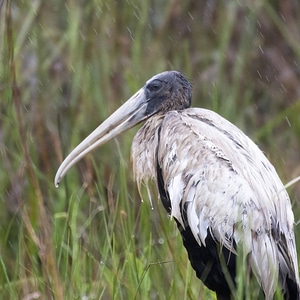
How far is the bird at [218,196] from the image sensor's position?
127 inches

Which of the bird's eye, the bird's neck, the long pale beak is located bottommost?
the bird's neck

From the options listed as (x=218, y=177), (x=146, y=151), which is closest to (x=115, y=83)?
(x=146, y=151)

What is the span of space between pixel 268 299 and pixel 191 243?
33cm

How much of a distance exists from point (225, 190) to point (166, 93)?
1.93 feet

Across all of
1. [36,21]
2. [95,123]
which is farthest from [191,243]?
[36,21]

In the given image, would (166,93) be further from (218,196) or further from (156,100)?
(218,196)

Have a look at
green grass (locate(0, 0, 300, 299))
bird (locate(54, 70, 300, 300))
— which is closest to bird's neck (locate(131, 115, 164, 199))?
bird (locate(54, 70, 300, 300))

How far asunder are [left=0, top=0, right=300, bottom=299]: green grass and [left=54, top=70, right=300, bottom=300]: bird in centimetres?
14

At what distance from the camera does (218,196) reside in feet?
11.0

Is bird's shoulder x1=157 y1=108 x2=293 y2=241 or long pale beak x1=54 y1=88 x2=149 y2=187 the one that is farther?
long pale beak x1=54 y1=88 x2=149 y2=187

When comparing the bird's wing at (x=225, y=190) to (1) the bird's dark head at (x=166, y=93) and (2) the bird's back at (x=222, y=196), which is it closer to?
(2) the bird's back at (x=222, y=196)

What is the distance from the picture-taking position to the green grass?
4.12 m

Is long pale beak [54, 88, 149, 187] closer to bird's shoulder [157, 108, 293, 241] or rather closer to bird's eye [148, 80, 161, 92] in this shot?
bird's eye [148, 80, 161, 92]

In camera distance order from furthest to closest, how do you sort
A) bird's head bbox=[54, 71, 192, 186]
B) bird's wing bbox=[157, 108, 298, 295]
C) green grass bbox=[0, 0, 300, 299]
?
green grass bbox=[0, 0, 300, 299]
bird's head bbox=[54, 71, 192, 186]
bird's wing bbox=[157, 108, 298, 295]
